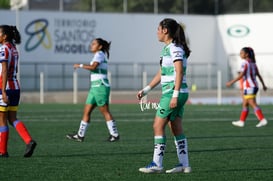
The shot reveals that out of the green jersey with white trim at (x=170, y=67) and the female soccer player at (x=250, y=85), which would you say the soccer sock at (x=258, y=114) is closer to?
the female soccer player at (x=250, y=85)

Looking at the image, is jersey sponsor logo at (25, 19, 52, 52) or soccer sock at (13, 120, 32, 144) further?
jersey sponsor logo at (25, 19, 52, 52)

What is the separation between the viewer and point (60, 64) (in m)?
52.2

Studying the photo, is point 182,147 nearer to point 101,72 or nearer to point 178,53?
point 178,53

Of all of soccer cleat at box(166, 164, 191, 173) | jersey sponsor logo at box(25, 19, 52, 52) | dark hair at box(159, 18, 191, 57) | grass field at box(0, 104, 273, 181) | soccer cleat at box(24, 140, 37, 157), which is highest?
jersey sponsor logo at box(25, 19, 52, 52)

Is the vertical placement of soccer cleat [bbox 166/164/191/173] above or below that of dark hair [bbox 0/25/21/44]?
below

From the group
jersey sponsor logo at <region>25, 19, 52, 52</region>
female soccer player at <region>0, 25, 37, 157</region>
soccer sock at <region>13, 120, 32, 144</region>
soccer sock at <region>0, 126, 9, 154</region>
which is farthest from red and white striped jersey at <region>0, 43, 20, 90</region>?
jersey sponsor logo at <region>25, 19, 52, 52</region>

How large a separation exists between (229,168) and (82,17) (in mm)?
43321

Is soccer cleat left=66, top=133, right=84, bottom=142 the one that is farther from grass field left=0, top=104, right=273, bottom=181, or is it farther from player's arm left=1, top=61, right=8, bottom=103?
player's arm left=1, top=61, right=8, bottom=103

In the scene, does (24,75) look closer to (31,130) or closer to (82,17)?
(82,17)

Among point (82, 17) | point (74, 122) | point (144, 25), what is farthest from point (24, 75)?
point (74, 122)

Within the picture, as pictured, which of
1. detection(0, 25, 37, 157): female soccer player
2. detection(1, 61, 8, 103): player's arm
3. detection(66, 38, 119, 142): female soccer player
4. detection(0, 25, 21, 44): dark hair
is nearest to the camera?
detection(1, 61, 8, 103): player's arm

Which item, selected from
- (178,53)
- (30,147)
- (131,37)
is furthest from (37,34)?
Result: (178,53)

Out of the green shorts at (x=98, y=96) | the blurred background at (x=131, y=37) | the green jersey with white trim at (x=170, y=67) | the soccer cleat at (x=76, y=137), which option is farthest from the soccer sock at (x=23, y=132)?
the blurred background at (x=131, y=37)

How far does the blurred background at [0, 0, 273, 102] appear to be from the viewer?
5159 centimetres
